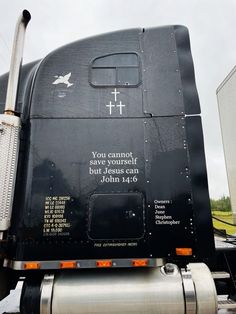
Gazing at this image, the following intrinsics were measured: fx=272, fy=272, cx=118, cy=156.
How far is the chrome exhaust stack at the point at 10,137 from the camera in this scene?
9.48ft

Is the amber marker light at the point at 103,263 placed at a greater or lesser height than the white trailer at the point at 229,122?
lesser

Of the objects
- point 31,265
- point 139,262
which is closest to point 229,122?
point 139,262

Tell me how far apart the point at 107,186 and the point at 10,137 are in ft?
3.96

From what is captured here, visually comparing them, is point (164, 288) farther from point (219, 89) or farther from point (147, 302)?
point (219, 89)

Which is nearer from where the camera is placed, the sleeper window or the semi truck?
the semi truck

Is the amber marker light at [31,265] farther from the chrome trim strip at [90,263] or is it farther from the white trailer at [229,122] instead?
the white trailer at [229,122]

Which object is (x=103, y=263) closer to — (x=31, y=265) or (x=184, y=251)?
(x=31, y=265)

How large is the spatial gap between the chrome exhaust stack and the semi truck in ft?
0.04

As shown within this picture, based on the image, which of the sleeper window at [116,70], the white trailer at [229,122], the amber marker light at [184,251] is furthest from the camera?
the white trailer at [229,122]

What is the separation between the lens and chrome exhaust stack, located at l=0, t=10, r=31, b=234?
2.89 m

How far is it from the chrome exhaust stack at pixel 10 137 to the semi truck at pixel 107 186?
0.01 m

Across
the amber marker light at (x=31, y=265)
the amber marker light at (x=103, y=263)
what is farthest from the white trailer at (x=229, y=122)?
the amber marker light at (x=31, y=265)

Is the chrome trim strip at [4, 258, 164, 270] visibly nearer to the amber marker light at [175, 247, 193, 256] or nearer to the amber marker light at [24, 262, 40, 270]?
the amber marker light at [24, 262, 40, 270]

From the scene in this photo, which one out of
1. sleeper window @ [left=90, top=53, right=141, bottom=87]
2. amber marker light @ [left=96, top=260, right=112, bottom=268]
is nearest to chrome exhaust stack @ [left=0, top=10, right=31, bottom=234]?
sleeper window @ [left=90, top=53, right=141, bottom=87]
